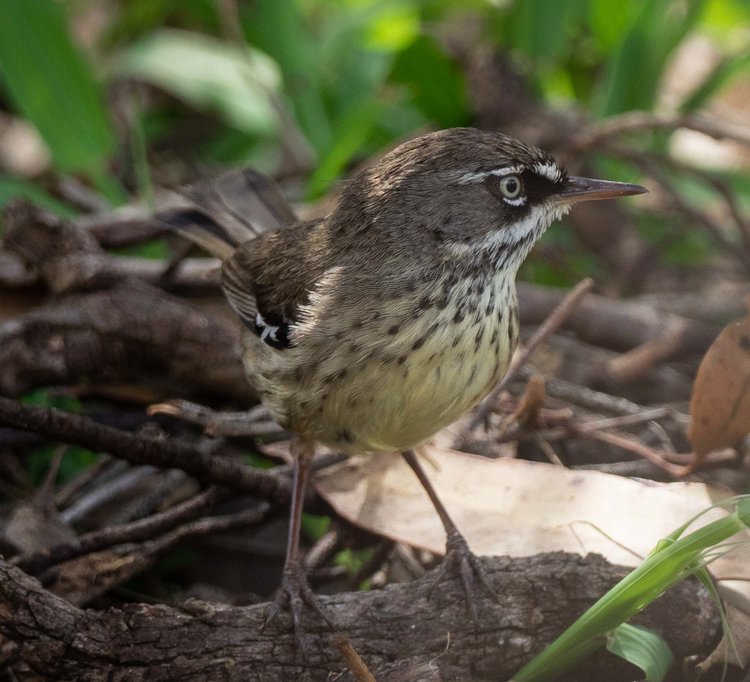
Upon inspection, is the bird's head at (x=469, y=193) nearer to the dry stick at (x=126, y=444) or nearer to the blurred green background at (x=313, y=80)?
the dry stick at (x=126, y=444)

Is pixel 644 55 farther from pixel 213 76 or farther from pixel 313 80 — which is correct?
pixel 213 76

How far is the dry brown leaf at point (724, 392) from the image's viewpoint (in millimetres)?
4102

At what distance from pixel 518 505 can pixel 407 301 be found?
959mm

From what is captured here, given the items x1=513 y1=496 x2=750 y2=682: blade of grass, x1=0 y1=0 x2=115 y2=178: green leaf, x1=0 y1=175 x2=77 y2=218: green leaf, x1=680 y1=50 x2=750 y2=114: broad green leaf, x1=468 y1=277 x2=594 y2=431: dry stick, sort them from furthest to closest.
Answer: x1=680 y1=50 x2=750 y2=114: broad green leaf, x1=0 y1=0 x2=115 y2=178: green leaf, x1=0 y1=175 x2=77 y2=218: green leaf, x1=468 y1=277 x2=594 y2=431: dry stick, x1=513 y1=496 x2=750 y2=682: blade of grass

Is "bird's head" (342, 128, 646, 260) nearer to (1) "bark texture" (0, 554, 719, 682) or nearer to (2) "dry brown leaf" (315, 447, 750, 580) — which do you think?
(2) "dry brown leaf" (315, 447, 750, 580)

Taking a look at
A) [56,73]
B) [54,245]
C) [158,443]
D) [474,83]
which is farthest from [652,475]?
[56,73]

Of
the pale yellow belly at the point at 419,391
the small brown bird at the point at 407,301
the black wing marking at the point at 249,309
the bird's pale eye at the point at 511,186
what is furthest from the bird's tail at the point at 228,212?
the pale yellow belly at the point at 419,391

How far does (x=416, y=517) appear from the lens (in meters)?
4.26

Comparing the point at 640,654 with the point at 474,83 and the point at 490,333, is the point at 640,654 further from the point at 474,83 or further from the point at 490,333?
the point at 474,83

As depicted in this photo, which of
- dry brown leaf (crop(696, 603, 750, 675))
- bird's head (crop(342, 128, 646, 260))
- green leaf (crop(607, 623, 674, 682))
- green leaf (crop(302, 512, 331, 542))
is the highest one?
bird's head (crop(342, 128, 646, 260))

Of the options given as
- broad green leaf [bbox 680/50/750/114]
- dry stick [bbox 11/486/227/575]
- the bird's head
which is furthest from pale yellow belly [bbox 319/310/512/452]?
broad green leaf [bbox 680/50/750/114]

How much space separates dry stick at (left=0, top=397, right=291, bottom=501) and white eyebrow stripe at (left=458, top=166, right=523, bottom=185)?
4.22 feet

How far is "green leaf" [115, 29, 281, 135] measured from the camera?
7.03 metres

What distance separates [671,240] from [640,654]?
380cm
